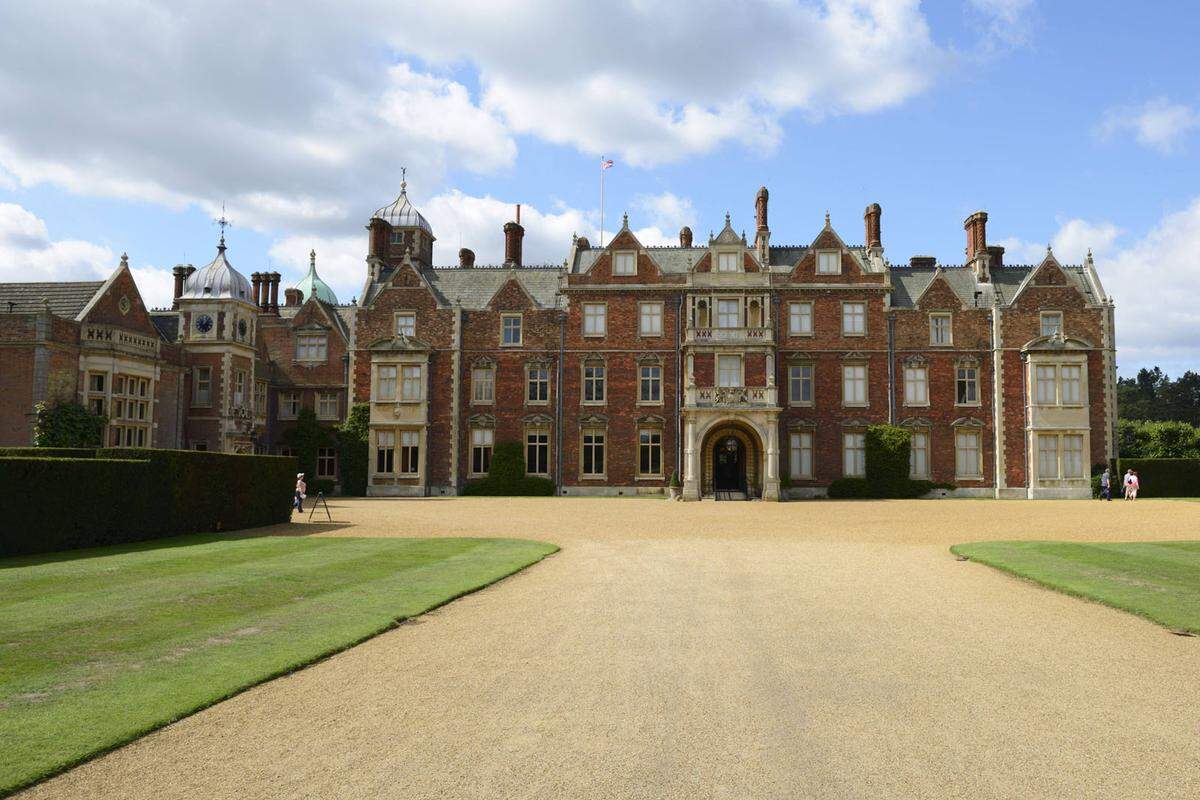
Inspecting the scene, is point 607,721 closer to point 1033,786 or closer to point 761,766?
point 761,766

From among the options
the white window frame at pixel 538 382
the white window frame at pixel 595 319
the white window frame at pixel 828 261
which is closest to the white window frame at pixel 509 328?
the white window frame at pixel 538 382

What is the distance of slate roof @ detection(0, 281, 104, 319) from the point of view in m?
34.9

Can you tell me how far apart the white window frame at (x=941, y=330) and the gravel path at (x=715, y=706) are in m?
30.2

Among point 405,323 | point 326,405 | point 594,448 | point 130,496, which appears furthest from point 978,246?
point 130,496

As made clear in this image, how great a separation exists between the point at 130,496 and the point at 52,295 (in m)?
22.5

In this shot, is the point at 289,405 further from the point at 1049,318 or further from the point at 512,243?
the point at 1049,318

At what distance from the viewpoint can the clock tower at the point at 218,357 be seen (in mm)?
40594

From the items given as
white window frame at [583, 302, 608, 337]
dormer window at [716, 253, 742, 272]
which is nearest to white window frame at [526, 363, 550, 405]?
white window frame at [583, 302, 608, 337]

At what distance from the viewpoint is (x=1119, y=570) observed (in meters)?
14.4

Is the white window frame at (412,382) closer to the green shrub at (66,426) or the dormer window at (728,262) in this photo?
the green shrub at (66,426)

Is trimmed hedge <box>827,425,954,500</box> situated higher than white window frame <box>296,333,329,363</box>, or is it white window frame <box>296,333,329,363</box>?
white window frame <box>296,333,329,363</box>

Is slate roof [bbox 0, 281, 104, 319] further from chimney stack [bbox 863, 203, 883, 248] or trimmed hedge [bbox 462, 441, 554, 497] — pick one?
chimney stack [bbox 863, 203, 883, 248]

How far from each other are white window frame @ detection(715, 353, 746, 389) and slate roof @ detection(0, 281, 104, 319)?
87.7ft

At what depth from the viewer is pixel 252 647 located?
8453 millimetres
